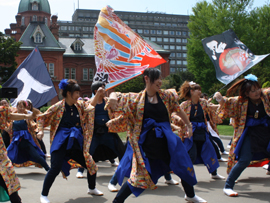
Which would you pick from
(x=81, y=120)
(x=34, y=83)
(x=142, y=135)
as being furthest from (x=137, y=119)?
(x=34, y=83)

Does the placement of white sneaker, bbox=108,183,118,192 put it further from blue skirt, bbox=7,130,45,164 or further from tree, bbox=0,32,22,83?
tree, bbox=0,32,22,83

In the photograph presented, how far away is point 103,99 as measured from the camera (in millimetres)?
6695

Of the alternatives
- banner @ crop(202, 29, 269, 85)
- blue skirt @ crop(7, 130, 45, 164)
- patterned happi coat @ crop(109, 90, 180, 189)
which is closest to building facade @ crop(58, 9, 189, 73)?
banner @ crop(202, 29, 269, 85)

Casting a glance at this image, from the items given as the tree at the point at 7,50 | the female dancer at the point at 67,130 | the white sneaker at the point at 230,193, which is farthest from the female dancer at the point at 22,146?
the tree at the point at 7,50

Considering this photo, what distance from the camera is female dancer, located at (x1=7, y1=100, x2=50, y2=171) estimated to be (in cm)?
735

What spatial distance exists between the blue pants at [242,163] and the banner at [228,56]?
286 cm

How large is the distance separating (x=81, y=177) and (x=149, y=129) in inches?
122

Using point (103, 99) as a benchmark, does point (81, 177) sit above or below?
below

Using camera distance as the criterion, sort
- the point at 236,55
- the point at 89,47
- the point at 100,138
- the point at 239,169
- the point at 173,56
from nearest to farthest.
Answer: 1. the point at 239,169
2. the point at 100,138
3. the point at 236,55
4. the point at 89,47
5. the point at 173,56

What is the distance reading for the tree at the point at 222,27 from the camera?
3569 centimetres

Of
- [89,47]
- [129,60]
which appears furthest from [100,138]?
[89,47]

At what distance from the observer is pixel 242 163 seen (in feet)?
17.4

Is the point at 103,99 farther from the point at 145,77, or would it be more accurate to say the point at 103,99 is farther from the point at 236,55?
the point at 236,55

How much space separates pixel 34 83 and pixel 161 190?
4663 millimetres
